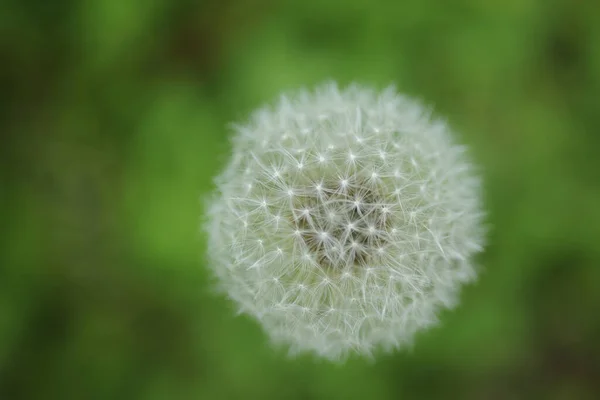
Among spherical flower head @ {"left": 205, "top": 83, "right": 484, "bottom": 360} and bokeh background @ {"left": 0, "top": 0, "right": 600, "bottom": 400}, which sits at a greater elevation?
bokeh background @ {"left": 0, "top": 0, "right": 600, "bottom": 400}

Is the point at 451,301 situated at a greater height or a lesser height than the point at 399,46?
lesser

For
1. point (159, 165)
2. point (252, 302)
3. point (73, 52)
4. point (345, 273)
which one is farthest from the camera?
point (73, 52)

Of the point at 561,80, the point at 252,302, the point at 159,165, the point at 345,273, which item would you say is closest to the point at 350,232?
the point at 345,273

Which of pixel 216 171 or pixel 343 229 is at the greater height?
pixel 216 171

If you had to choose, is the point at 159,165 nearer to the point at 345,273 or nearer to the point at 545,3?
the point at 345,273

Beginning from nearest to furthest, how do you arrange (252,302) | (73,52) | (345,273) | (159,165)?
(345,273) → (252,302) → (159,165) → (73,52)
